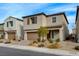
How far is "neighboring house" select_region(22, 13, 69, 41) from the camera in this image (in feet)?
18.5

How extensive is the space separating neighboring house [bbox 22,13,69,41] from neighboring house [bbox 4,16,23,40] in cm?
20

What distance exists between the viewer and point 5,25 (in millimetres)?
6266

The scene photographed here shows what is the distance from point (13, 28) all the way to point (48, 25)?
1418 mm

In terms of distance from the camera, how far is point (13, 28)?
20.8 ft

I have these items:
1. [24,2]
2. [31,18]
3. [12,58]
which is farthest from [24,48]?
[24,2]

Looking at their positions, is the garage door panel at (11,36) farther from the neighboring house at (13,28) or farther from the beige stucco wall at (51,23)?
the beige stucco wall at (51,23)

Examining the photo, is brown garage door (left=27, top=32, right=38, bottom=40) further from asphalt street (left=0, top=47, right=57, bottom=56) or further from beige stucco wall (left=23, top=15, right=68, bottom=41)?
asphalt street (left=0, top=47, right=57, bottom=56)

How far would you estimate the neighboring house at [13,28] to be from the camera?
611 cm

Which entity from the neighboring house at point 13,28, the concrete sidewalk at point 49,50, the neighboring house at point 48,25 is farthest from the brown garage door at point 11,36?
the neighboring house at point 48,25

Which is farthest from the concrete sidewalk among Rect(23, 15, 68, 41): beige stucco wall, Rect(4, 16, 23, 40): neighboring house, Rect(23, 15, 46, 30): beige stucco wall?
Rect(23, 15, 46, 30): beige stucco wall

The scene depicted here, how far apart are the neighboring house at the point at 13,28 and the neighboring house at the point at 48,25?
198 mm

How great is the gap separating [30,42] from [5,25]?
3.94 feet

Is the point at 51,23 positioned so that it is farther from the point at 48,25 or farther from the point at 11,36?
the point at 11,36

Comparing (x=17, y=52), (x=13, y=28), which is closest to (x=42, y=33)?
(x=17, y=52)
